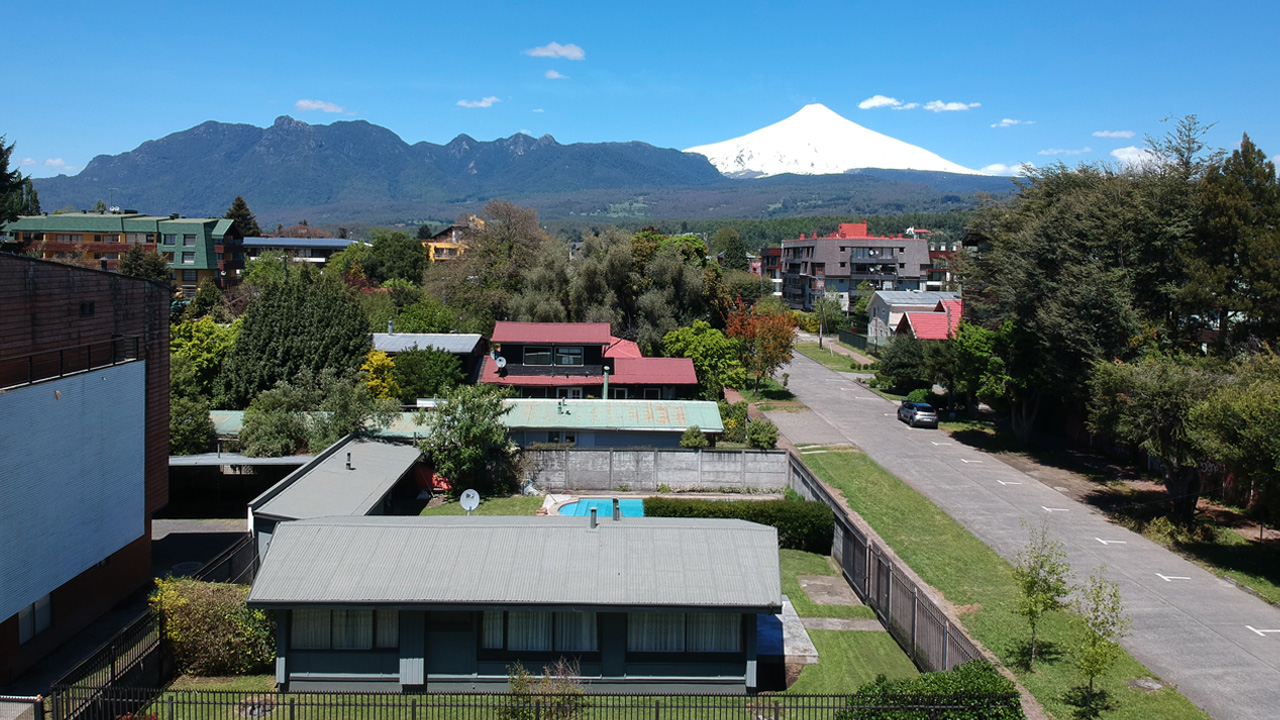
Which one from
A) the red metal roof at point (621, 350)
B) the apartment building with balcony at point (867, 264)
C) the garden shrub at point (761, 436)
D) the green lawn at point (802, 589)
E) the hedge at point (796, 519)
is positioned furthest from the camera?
the apartment building with balcony at point (867, 264)

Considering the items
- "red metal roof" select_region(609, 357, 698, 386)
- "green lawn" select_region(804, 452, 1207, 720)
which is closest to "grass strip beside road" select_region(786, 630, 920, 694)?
"green lawn" select_region(804, 452, 1207, 720)

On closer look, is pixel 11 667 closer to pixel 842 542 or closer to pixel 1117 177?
pixel 842 542

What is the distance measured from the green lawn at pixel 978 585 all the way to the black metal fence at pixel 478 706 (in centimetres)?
438

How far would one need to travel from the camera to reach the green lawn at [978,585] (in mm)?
15383

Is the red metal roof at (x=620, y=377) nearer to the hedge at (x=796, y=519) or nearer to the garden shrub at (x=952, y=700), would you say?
the hedge at (x=796, y=519)

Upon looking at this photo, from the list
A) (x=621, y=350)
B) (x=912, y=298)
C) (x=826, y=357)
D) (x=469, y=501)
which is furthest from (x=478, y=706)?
(x=912, y=298)

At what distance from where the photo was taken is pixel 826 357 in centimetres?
6919

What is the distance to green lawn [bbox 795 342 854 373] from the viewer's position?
2502 inches

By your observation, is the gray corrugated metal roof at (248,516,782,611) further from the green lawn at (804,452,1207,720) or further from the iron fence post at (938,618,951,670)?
the green lawn at (804,452,1207,720)

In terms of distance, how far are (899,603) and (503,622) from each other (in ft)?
28.9

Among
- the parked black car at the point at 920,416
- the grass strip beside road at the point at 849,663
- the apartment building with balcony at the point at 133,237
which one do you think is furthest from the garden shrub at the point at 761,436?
the apartment building with balcony at the point at 133,237

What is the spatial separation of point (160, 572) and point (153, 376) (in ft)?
18.0

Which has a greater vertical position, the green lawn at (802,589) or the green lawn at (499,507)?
the green lawn at (802,589)

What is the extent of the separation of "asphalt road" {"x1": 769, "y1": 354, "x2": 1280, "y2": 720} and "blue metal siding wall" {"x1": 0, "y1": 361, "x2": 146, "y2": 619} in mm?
22384
